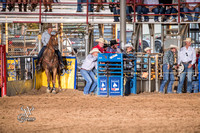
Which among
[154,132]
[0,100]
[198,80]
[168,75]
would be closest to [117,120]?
[154,132]

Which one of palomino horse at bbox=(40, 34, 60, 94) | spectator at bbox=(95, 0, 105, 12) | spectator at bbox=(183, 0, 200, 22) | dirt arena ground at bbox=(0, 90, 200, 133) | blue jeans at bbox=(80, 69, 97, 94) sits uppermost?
spectator at bbox=(95, 0, 105, 12)

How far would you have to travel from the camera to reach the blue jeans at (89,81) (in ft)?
43.5

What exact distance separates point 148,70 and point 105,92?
104 inches

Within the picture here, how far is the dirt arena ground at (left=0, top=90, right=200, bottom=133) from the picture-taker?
6.91 meters

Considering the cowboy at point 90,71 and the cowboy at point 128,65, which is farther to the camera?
the cowboy at point 90,71

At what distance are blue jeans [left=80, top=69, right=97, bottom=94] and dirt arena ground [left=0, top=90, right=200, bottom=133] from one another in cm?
195

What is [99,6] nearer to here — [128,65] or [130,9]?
[130,9]

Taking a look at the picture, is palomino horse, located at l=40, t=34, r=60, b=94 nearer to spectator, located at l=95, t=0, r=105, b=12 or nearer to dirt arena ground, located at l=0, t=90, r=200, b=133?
dirt arena ground, located at l=0, t=90, r=200, b=133

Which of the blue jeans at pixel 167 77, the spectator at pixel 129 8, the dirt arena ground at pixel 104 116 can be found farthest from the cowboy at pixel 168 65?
the spectator at pixel 129 8

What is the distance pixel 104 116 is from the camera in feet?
27.1

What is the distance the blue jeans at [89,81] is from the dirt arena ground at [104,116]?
195 centimetres

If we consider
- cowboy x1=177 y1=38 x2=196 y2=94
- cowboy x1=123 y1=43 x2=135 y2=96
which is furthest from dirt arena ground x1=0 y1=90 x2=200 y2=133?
cowboy x1=177 y1=38 x2=196 y2=94

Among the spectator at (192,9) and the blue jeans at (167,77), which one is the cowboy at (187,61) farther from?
the spectator at (192,9)

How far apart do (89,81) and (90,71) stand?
38 cm
